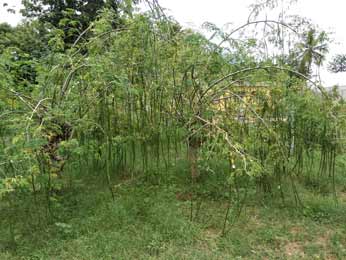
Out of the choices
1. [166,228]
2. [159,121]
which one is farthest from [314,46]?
[166,228]

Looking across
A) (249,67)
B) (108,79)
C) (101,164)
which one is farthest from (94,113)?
(249,67)

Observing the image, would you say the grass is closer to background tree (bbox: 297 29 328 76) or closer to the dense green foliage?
the dense green foliage

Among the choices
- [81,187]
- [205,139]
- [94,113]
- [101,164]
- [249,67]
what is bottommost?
[81,187]

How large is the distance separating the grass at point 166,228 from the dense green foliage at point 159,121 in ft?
0.05

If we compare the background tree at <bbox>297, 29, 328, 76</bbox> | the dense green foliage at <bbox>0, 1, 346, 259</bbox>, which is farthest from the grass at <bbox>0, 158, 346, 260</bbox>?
the background tree at <bbox>297, 29, 328, 76</bbox>

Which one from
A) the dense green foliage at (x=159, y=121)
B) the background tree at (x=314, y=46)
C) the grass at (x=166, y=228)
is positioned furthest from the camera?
the background tree at (x=314, y=46)

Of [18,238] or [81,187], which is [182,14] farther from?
[18,238]

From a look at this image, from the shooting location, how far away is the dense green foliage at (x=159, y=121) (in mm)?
2498

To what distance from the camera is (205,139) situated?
9.52 ft

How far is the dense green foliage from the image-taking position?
98.3 inches

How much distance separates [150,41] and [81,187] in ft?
6.18

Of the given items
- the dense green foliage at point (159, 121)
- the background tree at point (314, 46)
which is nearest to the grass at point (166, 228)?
the dense green foliage at point (159, 121)

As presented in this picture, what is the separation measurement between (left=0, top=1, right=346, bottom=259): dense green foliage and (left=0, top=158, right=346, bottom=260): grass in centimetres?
2

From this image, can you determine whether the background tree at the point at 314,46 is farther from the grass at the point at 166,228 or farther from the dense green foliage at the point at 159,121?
the grass at the point at 166,228
